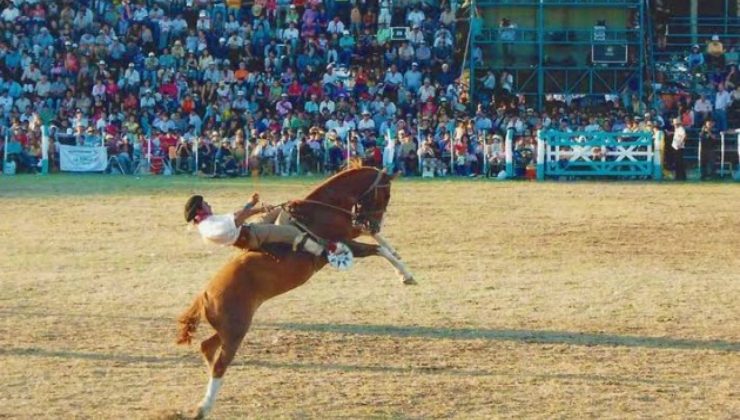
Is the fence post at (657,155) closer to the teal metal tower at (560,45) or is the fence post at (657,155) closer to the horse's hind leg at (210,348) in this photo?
the teal metal tower at (560,45)

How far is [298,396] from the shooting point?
399 inches

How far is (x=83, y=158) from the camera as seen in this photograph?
3331 cm

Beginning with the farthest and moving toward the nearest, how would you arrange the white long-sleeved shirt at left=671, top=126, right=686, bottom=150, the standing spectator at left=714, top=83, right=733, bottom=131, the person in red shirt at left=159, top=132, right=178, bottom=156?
the standing spectator at left=714, top=83, right=733, bottom=131, the person in red shirt at left=159, top=132, right=178, bottom=156, the white long-sleeved shirt at left=671, top=126, right=686, bottom=150

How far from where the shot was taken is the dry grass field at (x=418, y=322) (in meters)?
10.1

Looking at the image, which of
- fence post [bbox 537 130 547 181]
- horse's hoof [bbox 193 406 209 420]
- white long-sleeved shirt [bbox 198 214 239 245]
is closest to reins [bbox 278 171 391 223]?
white long-sleeved shirt [bbox 198 214 239 245]

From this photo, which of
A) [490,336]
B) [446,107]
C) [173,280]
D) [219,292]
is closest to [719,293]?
[490,336]

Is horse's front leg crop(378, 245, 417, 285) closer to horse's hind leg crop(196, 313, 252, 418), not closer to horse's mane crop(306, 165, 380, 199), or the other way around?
horse's mane crop(306, 165, 380, 199)

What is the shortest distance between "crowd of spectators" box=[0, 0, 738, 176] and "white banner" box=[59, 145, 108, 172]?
0.28m

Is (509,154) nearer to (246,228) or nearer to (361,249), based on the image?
(361,249)

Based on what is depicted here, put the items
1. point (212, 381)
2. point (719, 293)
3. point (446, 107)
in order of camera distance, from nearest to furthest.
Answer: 1. point (212, 381)
2. point (719, 293)
3. point (446, 107)

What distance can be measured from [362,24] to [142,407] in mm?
30557

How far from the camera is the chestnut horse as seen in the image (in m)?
9.71

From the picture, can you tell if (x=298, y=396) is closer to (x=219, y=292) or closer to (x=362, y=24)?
(x=219, y=292)

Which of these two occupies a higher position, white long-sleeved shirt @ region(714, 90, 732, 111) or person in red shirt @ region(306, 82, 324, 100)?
person in red shirt @ region(306, 82, 324, 100)
